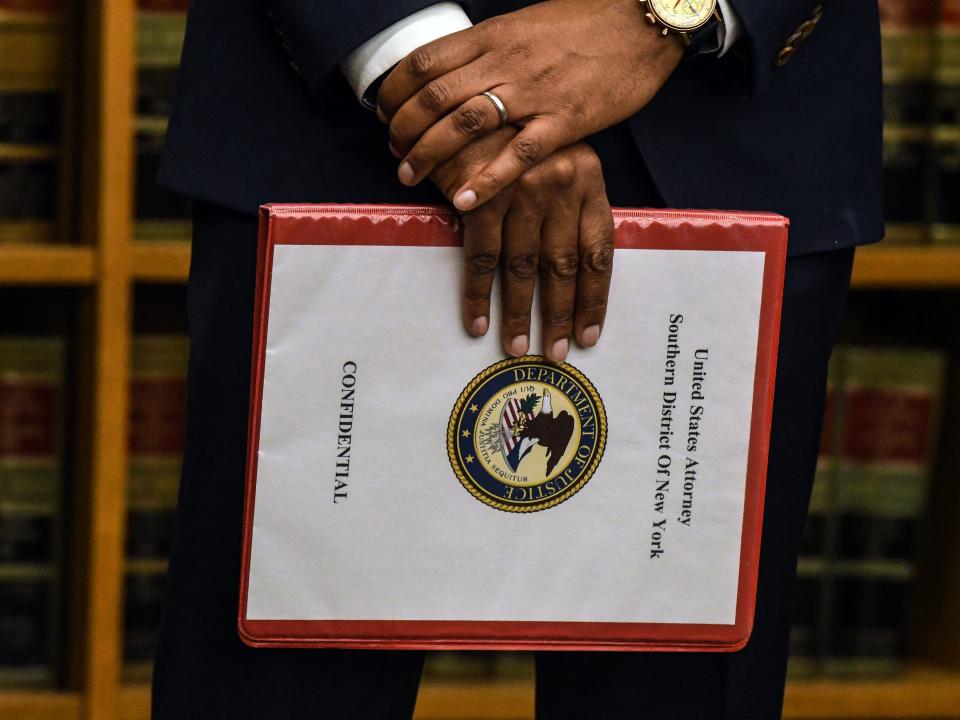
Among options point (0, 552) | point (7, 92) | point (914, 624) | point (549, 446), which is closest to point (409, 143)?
point (549, 446)

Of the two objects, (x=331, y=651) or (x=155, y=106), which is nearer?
(x=331, y=651)

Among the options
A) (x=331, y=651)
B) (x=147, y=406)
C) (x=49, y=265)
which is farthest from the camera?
(x=147, y=406)

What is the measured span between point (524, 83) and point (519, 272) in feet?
0.28

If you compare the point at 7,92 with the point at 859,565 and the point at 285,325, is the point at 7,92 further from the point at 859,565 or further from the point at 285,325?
the point at 859,565

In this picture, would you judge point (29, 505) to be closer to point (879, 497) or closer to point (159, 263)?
point (159, 263)

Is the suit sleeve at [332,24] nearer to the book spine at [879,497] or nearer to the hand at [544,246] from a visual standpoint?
the hand at [544,246]

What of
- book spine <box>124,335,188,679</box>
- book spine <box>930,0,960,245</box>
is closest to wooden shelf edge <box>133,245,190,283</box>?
book spine <box>124,335,188,679</box>

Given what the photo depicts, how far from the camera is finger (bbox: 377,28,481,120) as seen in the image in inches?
21.5

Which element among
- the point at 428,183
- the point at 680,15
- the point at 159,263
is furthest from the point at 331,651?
the point at 159,263

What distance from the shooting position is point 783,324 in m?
0.65

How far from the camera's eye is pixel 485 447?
59cm

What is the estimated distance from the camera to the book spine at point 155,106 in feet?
3.79

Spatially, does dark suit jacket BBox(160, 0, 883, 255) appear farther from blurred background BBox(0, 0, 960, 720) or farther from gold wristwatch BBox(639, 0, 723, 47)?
blurred background BBox(0, 0, 960, 720)

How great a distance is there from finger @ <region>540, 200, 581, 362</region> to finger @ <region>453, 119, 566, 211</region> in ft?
0.10
